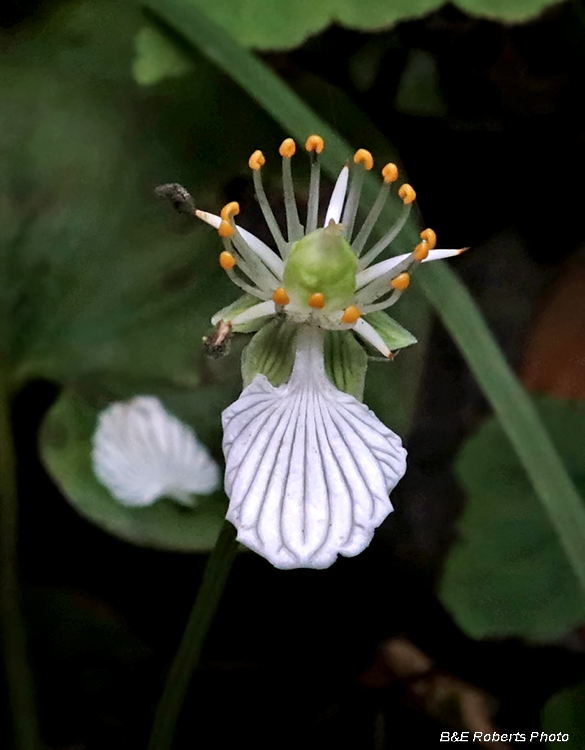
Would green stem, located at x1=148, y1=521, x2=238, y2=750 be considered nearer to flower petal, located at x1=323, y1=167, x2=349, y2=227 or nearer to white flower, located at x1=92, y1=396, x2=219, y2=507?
white flower, located at x1=92, y1=396, x2=219, y2=507

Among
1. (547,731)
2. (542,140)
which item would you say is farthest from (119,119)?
(547,731)

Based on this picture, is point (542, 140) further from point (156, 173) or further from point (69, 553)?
point (69, 553)

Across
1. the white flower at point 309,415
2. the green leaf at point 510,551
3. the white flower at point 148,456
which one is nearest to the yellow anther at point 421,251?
the white flower at point 309,415

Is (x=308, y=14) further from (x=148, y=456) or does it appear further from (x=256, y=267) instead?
(x=148, y=456)

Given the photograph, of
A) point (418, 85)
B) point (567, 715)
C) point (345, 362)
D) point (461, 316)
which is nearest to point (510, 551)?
point (567, 715)

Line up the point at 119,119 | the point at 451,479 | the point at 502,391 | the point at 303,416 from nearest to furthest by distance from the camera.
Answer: the point at 303,416 < the point at 502,391 < the point at 119,119 < the point at 451,479

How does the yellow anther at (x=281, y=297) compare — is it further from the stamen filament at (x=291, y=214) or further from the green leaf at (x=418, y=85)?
the green leaf at (x=418, y=85)
